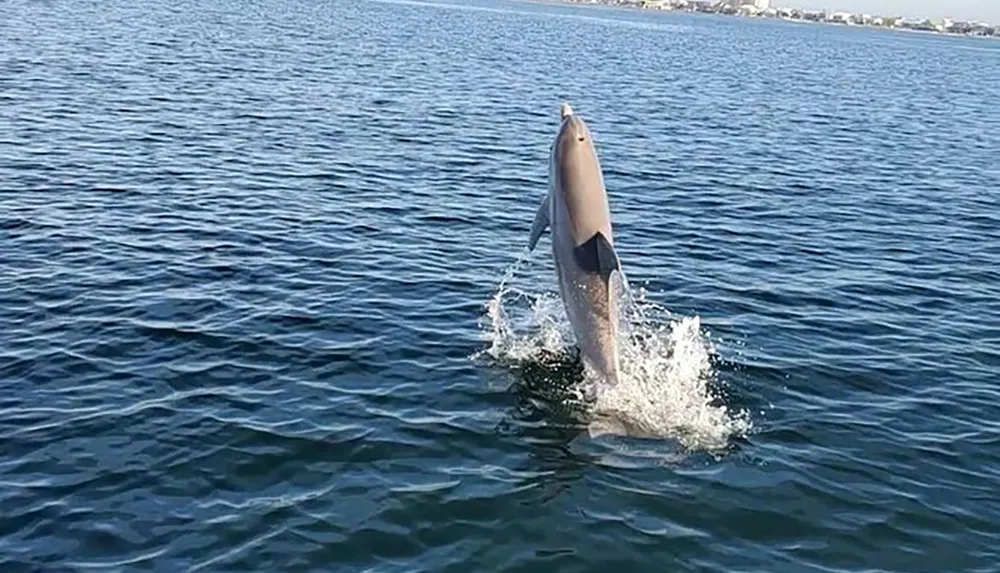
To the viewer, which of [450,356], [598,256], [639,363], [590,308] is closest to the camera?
[598,256]

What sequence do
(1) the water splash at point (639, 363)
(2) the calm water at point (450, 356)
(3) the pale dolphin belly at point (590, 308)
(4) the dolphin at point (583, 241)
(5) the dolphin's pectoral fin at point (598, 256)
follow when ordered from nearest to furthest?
(2) the calm water at point (450, 356) < (5) the dolphin's pectoral fin at point (598, 256) < (4) the dolphin at point (583, 241) < (3) the pale dolphin belly at point (590, 308) < (1) the water splash at point (639, 363)

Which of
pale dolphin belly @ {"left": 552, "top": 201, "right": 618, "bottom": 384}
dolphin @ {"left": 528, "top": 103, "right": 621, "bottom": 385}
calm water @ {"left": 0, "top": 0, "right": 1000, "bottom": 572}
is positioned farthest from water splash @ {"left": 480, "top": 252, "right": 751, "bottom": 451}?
dolphin @ {"left": 528, "top": 103, "right": 621, "bottom": 385}

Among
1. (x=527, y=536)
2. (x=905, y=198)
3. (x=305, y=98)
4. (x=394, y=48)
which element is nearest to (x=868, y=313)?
(x=527, y=536)

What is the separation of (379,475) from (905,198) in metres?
25.5

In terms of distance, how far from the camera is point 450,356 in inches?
687

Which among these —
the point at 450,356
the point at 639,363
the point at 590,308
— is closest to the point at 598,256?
the point at 590,308

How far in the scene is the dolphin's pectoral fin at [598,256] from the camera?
13.9m

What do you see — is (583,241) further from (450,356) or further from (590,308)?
(450,356)

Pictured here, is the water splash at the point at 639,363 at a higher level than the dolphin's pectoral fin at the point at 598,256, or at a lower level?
lower

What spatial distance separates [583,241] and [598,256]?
307 mm

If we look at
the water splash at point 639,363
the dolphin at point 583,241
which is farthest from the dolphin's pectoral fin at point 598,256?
the water splash at point 639,363

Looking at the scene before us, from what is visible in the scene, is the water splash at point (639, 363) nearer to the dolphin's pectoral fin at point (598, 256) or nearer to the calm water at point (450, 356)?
the calm water at point (450, 356)

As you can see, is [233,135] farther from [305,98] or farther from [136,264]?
[136,264]

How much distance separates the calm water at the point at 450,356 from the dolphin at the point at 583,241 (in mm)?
1178
